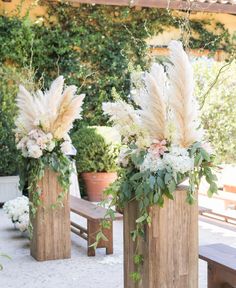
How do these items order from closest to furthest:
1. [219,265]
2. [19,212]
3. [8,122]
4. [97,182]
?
[219,265] → [19,212] → [8,122] → [97,182]

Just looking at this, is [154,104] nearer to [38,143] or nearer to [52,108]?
[52,108]

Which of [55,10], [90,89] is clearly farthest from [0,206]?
[55,10]

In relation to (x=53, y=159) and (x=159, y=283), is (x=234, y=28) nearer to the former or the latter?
(x=53, y=159)

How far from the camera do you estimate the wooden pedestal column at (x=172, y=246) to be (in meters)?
3.19

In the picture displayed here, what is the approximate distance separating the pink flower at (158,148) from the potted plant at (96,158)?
6.04 metres

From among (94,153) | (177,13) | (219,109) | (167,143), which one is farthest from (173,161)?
(177,13)

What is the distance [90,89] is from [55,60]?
0.86 metres

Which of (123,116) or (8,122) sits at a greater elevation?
(8,122)

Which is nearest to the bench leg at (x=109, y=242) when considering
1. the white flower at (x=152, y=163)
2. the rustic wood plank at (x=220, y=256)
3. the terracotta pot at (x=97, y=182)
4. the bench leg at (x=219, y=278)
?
the rustic wood plank at (x=220, y=256)

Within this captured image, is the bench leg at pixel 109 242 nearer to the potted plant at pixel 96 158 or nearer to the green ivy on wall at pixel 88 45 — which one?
the potted plant at pixel 96 158

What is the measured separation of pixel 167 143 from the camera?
3285 mm

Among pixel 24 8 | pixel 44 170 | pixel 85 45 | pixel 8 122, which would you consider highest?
pixel 24 8

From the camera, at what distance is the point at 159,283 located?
3180 millimetres

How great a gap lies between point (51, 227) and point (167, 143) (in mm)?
2532
